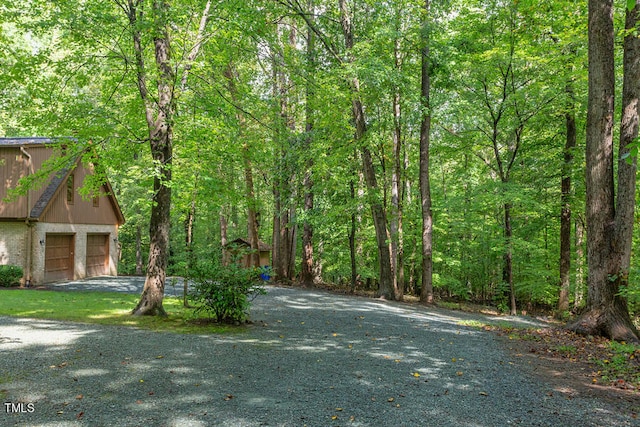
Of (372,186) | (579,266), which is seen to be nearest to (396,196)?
(372,186)

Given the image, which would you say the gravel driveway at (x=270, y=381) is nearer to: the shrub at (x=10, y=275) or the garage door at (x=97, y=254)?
the shrub at (x=10, y=275)

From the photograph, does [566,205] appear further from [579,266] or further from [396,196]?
[396,196]

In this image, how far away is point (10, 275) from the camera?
15.2 metres

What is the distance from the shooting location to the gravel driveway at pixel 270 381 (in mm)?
3656

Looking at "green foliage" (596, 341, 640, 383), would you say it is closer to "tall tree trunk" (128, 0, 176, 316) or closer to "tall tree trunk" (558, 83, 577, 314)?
"tall tree trunk" (128, 0, 176, 316)

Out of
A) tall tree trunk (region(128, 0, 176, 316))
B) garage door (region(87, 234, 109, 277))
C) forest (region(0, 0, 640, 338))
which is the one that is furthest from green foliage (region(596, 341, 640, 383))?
garage door (region(87, 234, 109, 277))

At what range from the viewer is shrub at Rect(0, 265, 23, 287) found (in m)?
→ 15.1

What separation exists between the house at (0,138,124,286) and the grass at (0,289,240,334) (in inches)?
93.5

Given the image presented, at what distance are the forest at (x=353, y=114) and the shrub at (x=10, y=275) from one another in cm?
570

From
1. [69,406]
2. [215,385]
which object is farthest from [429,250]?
[69,406]

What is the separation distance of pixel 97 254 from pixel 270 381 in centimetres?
1973

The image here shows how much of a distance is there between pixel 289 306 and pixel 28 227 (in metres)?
11.6

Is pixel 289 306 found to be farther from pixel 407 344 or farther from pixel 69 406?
pixel 69 406

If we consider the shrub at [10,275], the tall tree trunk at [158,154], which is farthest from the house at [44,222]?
the tall tree trunk at [158,154]
